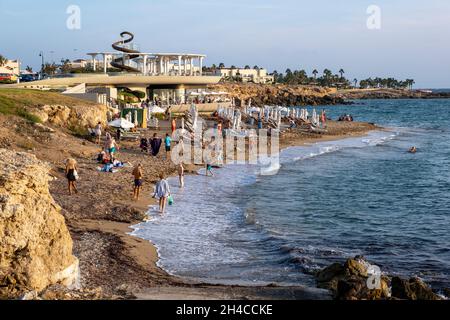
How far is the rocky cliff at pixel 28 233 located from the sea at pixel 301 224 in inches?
141

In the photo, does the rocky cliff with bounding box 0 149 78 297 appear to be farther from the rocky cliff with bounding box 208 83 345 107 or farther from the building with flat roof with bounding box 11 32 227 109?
the rocky cliff with bounding box 208 83 345 107

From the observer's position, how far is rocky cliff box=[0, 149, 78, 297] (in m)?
8.45

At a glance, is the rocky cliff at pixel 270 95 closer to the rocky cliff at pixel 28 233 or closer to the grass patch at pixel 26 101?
the grass patch at pixel 26 101

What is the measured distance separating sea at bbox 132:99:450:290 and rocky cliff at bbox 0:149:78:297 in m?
3.58

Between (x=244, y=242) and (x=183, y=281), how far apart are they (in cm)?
415

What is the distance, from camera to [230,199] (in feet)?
72.0

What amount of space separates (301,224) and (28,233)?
11.2m

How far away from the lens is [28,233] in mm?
8812

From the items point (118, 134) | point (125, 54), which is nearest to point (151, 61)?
point (125, 54)

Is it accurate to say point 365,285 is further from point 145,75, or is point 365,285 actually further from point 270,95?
point 270,95

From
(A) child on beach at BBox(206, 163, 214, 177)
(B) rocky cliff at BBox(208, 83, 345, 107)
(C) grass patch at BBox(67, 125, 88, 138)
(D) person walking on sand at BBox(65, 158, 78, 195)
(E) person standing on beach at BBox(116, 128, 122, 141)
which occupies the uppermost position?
(B) rocky cliff at BBox(208, 83, 345, 107)

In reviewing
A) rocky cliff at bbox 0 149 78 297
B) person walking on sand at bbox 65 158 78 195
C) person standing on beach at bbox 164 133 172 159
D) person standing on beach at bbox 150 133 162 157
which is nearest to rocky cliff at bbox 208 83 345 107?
person standing on beach at bbox 164 133 172 159

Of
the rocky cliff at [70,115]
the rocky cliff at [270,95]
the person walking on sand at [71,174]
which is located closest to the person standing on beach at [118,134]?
the rocky cliff at [70,115]

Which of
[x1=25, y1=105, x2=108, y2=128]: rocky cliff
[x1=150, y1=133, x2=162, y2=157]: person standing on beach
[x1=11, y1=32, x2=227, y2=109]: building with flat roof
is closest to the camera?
[x1=150, y1=133, x2=162, y2=157]: person standing on beach
